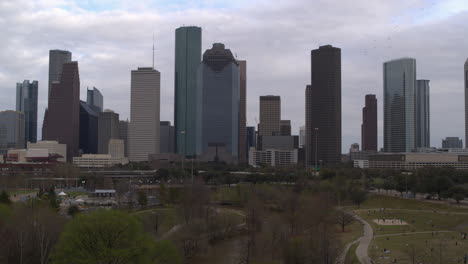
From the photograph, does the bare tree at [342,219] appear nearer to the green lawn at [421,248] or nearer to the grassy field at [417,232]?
the grassy field at [417,232]

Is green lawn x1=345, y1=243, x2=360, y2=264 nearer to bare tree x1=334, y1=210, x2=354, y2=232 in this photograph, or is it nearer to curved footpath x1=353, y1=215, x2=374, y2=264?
curved footpath x1=353, y1=215, x2=374, y2=264

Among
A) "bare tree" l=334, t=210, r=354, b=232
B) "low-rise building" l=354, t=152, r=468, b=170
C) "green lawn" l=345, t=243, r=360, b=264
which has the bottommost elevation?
"green lawn" l=345, t=243, r=360, b=264

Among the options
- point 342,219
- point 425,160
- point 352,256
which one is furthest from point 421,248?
point 425,160

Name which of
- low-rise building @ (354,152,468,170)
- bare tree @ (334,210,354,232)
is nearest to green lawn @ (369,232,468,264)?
bare tree @ (334,210,354,232)

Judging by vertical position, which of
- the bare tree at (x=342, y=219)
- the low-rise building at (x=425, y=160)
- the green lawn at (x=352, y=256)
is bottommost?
the green lawn at (x=352, y=256)

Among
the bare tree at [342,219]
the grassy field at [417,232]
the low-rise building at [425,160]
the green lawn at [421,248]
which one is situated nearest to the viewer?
the green lawn at [421,248]

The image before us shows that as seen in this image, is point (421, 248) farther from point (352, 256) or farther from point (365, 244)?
point (352, 256)

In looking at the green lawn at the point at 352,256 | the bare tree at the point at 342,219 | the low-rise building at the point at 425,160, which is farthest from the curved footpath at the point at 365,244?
the low-rise building at the point at 425,160

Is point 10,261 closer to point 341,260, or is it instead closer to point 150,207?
point 341,260
